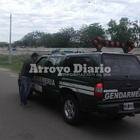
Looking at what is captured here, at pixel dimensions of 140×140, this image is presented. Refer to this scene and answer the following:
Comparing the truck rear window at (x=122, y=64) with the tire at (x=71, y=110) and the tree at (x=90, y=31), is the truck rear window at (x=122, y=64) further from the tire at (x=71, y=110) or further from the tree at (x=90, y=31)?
the tree at (x=90, y=31)

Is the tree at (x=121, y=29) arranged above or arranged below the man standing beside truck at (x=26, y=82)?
above

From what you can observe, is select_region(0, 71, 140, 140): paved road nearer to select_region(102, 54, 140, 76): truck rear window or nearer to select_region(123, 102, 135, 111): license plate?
select_region(123, 102, 135, 111): license plate

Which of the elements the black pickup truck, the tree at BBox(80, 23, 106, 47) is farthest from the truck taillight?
the tree at BBox(80, 23, 106, 47)

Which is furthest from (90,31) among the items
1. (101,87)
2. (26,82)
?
(101,87)

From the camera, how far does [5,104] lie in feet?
36.9

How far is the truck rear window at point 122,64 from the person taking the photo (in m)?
8.09

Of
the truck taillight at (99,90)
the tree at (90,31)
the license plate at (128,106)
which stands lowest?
the license plate at (128,106)

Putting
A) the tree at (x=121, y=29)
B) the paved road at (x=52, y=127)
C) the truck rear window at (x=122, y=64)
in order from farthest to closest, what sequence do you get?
1. the tree at (x=121, y=29)
2. the truck rear window at (x=122, y=64)
3. the paved road at (x=52, y=127)

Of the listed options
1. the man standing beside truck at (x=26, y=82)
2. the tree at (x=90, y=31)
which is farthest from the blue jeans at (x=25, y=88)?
the tree at (x=90, y=31)

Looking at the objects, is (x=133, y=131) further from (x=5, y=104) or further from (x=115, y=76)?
(x=5, y=104)

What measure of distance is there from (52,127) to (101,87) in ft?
5.24

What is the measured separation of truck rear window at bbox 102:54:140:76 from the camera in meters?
8.09

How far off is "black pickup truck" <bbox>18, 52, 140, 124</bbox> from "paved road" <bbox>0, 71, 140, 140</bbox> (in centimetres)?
40

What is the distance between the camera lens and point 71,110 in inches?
339
